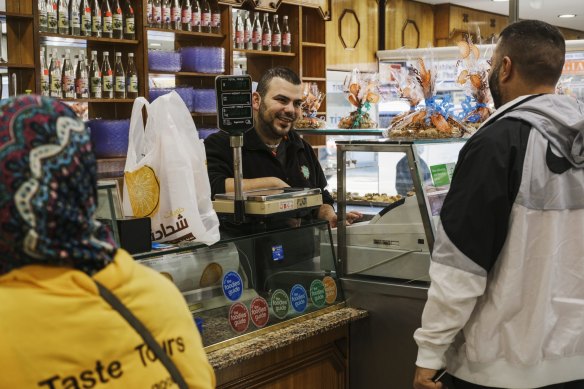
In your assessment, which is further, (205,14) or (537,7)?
(537,7)

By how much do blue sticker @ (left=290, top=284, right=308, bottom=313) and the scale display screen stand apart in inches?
21.9

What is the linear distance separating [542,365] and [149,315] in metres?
1.24

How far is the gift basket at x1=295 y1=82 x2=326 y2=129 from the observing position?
418 centimetres

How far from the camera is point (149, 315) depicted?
3.39ft

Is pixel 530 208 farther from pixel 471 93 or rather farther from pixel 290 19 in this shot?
pixel 290 19

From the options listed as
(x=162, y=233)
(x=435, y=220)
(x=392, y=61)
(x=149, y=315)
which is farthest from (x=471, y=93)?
(x=392, y=61)

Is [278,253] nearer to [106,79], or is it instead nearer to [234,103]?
[234,103]

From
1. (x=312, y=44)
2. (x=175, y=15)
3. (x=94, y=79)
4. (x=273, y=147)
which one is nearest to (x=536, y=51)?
(x=273, y=147)

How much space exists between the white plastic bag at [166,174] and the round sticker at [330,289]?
571 millimetres

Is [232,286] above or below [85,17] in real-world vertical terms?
below

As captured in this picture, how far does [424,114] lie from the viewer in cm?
296

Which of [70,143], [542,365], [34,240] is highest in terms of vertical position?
[70,143]

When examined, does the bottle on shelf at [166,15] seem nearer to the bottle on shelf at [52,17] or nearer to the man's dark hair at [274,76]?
the bottle on shelf at [52,17]

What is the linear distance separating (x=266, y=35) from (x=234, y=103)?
4.83 m
